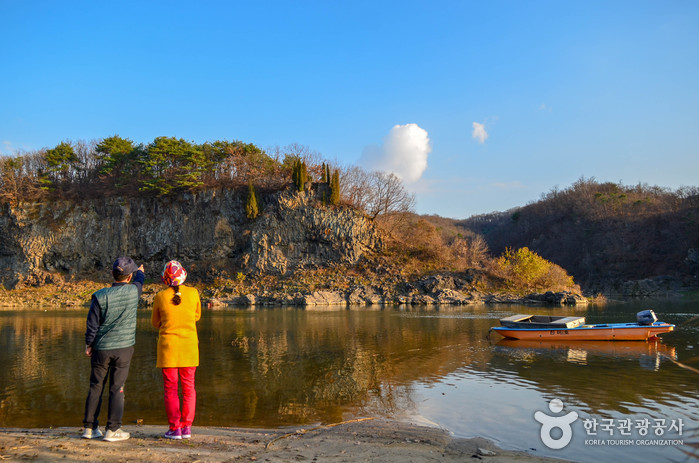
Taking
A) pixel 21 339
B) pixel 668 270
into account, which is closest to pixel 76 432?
pixel 21 339

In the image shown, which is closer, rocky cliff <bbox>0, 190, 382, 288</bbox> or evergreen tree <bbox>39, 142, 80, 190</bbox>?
rocky cliff <bbox>0, 190, 382, 288</bbox>

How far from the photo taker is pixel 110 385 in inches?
232

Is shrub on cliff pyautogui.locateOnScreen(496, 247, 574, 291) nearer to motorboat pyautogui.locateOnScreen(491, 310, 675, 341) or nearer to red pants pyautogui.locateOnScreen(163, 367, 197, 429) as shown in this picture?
motorboat pyautogui.locateOnScreen(491, 310, 675, 341)

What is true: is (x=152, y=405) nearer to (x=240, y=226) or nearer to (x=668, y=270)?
(x=240, y=226)

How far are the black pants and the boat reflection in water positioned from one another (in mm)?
12212

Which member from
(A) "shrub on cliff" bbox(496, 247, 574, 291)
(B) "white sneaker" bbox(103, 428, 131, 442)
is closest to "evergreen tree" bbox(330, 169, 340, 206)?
(A) "shrub on cliff" bbox(496, 247, 574, 291)

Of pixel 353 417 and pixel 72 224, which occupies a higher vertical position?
pixel 72 224

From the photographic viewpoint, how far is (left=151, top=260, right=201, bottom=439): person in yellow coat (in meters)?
5.91

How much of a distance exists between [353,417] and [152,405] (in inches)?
159

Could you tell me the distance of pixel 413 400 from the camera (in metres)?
9.00

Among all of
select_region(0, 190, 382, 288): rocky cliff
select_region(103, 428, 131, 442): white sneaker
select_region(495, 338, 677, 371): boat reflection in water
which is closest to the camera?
select_region(103, 428, 131, 442): white sneaker

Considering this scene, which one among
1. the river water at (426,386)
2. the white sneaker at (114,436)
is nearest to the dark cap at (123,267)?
the white sneaker at (114,436)

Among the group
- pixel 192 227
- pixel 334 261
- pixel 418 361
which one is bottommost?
pixel 418 361

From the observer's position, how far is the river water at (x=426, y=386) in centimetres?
719
